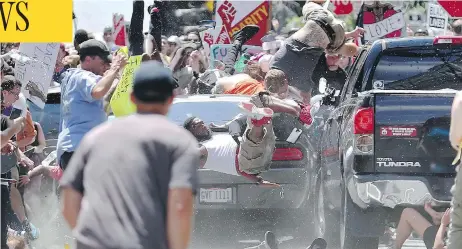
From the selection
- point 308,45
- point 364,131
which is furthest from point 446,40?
point 308,45

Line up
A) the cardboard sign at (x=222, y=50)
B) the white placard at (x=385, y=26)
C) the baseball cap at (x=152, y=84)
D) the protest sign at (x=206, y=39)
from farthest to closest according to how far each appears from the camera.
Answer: the protest sign at (x=206, y=39), the cardboard sign at (x=222, y=50), the white placard at (x=385, y=26), the baseball cap at (x=152, y=84)

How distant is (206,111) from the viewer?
12.3 m

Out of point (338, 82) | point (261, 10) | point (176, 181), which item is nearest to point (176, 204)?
point (176, 181)

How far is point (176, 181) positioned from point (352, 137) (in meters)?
4.65

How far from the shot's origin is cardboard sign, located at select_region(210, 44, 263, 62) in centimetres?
2106

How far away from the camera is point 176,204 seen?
5.43 m

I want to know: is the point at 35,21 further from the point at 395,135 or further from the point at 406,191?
the point at 406,191

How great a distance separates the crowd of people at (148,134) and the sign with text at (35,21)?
429 millimetres

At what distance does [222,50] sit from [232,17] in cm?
249

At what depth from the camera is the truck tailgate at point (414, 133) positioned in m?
9.71

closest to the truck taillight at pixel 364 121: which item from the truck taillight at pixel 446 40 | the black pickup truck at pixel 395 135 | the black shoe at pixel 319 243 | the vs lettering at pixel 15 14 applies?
the black pickup truck at pixel 395 135

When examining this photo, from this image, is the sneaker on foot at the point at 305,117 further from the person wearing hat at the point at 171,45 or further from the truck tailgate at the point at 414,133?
the person wearing hat at the point at 171,45

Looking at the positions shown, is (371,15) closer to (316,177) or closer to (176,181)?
(316,177)

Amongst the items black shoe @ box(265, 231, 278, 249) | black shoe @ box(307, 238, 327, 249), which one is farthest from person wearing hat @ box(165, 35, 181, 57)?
black shoe @ box(307, 238, 327, 249)
